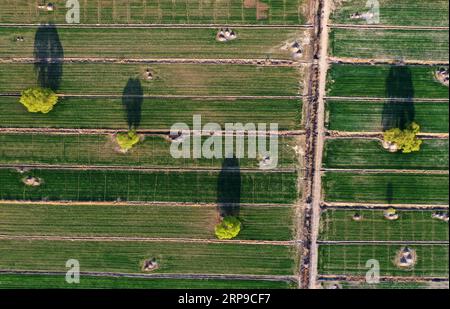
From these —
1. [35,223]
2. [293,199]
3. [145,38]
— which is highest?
[145,38]

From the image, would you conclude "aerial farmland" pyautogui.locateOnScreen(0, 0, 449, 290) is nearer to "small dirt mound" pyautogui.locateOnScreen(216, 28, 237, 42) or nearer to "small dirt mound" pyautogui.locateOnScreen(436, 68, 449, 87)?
"small dirt mound" pyautogui.locateOnScreen(216, 28, 237, 42)

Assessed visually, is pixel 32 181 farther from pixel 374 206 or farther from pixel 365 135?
pixel 374 206

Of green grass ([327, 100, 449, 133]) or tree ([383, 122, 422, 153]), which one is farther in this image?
green grass ([327, 100, 449, 133])

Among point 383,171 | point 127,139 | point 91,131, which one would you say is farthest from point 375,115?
point 91,131

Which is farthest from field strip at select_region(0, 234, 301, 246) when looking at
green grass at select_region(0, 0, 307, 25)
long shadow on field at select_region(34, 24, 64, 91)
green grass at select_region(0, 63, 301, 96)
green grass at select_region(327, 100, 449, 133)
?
green grass at select_region(0, 0, 307, 25)
